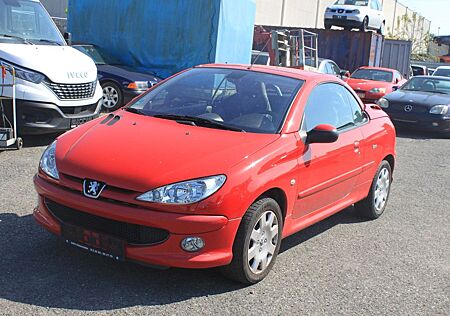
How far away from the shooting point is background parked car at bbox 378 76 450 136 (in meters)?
12.6

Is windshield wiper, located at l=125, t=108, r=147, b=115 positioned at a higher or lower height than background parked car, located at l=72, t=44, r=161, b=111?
higher

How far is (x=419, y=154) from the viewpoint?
10.7 meters

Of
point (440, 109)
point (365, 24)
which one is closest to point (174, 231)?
point (440, 109)

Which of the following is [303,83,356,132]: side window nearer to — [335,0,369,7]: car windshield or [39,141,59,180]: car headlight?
[39,141,59,180]: car headlight

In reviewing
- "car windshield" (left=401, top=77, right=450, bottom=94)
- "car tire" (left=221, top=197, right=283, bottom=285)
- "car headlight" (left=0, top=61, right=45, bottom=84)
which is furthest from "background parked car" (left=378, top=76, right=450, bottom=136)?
"car tire" (left=221, top=197, right=283, bottom=285)

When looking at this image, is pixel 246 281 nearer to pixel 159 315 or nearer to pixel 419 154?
pixel 159 315

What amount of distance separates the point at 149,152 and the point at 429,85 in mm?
11641

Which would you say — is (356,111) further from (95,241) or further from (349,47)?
(349,47)

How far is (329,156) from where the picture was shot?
482cm

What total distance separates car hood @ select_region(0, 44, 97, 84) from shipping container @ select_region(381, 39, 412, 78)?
19229 mm

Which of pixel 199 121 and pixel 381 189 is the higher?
pixel 199 121

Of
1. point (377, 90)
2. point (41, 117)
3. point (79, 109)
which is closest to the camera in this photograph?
point (41, 117)

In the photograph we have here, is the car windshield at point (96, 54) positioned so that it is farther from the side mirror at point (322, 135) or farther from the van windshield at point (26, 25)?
the side mirror at point (322, 135)

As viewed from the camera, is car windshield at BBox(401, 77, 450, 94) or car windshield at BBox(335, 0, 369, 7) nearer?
car windshield at BBox(401, 77, 450, 94)
